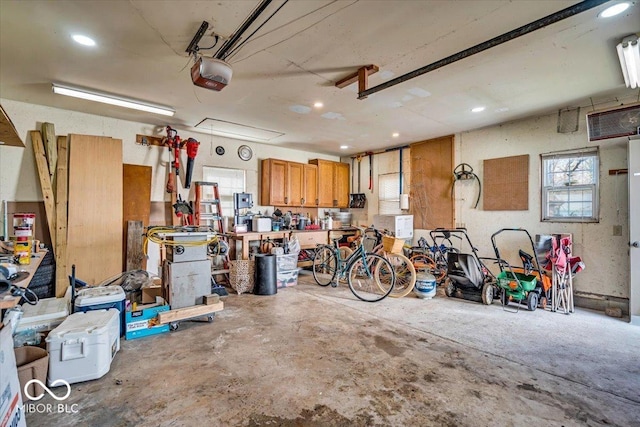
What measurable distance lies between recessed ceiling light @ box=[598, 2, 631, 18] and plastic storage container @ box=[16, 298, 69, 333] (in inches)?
197

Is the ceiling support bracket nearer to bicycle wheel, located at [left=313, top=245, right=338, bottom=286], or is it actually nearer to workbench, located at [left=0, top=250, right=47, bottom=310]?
bicycle wheel, located at [left=313, top=245, right=338, bottom=286]

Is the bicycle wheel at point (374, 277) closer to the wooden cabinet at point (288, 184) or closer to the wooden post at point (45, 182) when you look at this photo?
the wooden cabinet at point (288, 184)

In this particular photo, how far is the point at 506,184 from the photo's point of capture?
16.0ft

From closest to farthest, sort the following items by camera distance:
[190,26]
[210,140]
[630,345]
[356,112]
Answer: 1. [190,26]
2. [630,345]
3. [356,112]
4. [210,140]

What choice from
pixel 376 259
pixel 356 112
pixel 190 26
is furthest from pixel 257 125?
pixel 376 259

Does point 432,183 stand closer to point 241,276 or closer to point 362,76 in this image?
point 362,76

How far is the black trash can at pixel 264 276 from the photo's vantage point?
14.9ft

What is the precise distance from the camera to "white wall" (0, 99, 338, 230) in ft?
13.2

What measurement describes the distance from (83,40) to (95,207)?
2.58 m

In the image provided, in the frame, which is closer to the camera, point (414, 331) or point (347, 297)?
point (414, 331)

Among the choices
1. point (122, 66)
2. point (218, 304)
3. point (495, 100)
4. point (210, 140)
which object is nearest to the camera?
point (122, 66)

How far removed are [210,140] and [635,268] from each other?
676cm

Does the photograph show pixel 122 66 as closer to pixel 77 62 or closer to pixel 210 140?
pixel 77 62

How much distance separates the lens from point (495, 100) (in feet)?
12.8
